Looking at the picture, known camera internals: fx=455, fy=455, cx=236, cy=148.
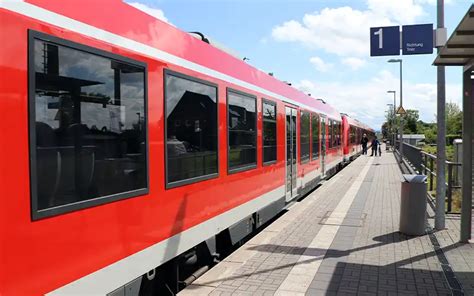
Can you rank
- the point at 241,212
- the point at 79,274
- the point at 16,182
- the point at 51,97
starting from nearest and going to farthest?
the point at 16,182 < the point at 51,97 < the point at 79,274 < the point at 241,212

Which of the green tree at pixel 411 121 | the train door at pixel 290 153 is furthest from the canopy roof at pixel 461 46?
the green tree at pixel 411 121

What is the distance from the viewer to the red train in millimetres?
2672

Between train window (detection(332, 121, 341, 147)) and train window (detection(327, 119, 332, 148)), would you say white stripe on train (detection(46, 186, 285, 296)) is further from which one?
train window (detection(332, 121, 341, 147))

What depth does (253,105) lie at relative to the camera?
750 centimetres

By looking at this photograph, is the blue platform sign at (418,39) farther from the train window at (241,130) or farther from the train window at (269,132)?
the train window at (241,130)

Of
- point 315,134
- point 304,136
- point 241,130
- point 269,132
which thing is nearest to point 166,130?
point 241,130

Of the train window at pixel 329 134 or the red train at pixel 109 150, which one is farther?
the train window at pixel 329 134

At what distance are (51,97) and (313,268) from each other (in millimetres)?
3951

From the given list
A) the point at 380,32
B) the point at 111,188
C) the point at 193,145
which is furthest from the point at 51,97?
the point at 380,32

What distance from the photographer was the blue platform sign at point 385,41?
946 centimetres

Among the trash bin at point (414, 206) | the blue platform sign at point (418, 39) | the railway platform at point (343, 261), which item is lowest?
the railway platform at point (343, 261)

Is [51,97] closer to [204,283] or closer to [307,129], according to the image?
[204,283]

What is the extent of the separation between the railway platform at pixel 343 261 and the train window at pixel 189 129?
1.26 m

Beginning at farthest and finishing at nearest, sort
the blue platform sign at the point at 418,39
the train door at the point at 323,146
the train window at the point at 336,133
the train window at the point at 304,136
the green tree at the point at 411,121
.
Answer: the green tree at the point at 411,121
the train window at the point at 336,133
the train door at the point at 323,146
the train window at the point at 304,136
the blue platform sign at the point at 418,39
